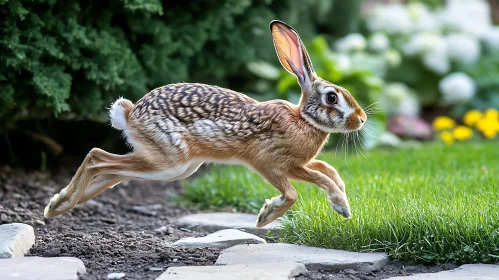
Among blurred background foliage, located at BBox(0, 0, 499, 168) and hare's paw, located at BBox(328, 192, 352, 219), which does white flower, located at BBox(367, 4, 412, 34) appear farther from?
hare's paw, located at BBox(328, 192, 352, 219)

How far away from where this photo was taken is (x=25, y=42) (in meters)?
5.66

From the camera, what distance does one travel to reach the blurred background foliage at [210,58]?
589cm

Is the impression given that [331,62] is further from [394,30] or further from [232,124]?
[232,124]

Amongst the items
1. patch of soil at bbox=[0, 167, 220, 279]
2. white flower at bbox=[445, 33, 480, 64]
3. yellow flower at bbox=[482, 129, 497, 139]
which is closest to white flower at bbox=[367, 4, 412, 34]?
white flower at bbox=[445, 33, 480, 64]

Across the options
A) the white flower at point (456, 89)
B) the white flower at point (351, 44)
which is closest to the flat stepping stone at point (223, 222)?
the white flower at point (351, 44)

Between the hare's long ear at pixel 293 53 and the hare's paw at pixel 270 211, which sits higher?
the hare's long ear at pixel 293 53

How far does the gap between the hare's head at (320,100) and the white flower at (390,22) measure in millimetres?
8006

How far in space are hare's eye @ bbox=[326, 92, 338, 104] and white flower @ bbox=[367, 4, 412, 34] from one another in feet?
26.6

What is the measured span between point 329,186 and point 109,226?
2.01m

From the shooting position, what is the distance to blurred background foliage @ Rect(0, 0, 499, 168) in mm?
5895

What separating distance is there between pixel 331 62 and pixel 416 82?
3104 millimetres

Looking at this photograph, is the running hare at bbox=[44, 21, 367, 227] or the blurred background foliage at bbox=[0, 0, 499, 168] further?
the blurred background foliage at bbox=[0, 0, 499, 168]

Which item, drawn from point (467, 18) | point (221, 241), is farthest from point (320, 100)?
point (467, 18)

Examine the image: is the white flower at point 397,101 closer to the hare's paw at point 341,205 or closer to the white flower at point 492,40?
the white flower at point 492,40
